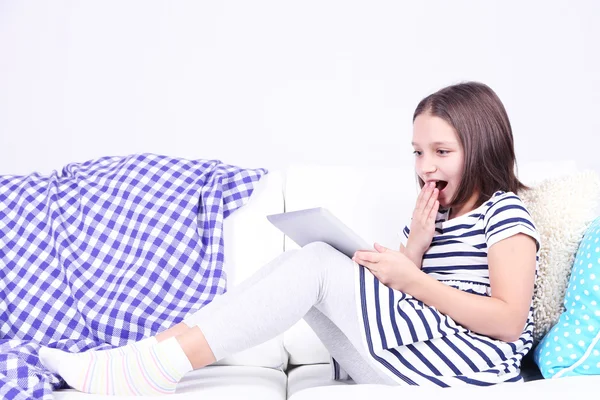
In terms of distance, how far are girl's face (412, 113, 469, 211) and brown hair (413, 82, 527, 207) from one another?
0.01 m

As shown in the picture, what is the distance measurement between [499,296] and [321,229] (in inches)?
13.3

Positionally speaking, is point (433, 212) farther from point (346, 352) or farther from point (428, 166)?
point (346, 352)

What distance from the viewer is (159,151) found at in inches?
87.1

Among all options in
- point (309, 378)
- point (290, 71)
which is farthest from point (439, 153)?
point (290, 71)

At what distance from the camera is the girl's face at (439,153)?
1.44 meters

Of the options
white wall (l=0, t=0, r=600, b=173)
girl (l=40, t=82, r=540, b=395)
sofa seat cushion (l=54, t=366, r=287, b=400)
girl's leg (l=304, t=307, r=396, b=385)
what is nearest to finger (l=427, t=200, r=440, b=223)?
girl (l=40, t=82, r=540, b=395)

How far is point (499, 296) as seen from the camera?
4.13 ft

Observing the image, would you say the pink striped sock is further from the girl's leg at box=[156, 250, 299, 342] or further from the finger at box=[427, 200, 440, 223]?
the finger at box=[427, 200, 440, 223]

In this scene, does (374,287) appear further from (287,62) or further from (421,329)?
(287,62)

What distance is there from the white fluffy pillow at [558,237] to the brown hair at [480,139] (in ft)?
0.30

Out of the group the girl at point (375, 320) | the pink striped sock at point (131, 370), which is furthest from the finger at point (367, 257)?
the pink striped sock at point (131, 370)

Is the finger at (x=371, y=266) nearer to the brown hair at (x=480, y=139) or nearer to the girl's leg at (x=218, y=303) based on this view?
the girl's leg at (x=218, y=303)

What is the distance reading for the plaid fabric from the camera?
1622 millimetres

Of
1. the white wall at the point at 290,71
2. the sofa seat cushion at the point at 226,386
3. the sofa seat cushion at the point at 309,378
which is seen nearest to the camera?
the sofa seat cushion at the point at 226,386
